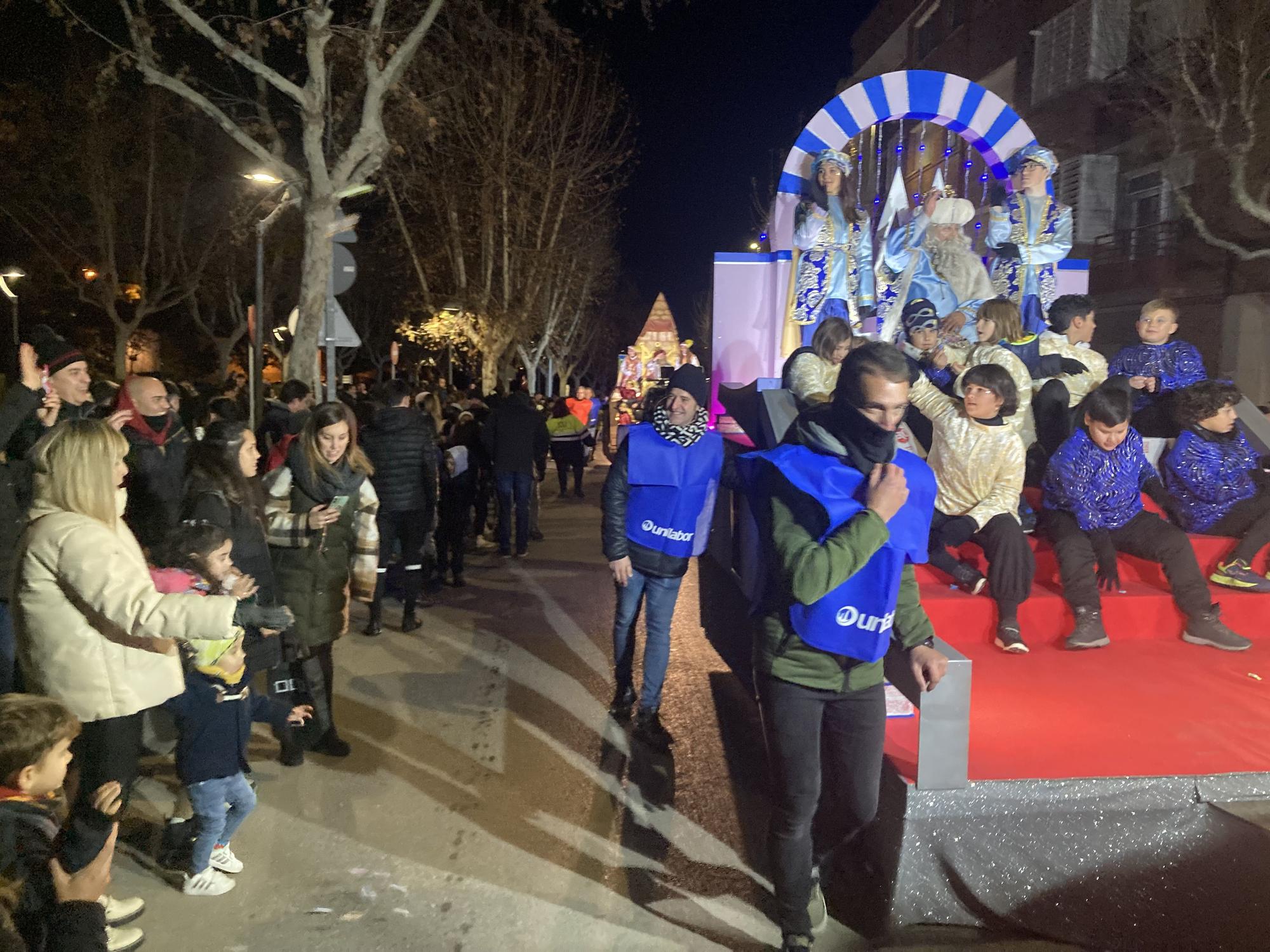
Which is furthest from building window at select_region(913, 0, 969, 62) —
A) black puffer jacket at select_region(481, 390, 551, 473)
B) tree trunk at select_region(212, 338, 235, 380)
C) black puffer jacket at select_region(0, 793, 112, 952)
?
black puffer jacket at select_region(0, 793, 112, 952)

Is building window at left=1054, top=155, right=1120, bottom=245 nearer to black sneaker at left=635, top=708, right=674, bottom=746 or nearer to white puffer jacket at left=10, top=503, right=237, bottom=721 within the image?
black sneaker at left=635, top=708, right=674, bottom=746

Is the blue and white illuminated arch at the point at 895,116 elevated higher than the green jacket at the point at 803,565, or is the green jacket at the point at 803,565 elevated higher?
the blue and white illuminated arch at the point at 895,116

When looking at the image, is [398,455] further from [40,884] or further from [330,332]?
[40,884]

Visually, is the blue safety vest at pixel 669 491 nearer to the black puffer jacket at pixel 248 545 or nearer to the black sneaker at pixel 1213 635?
the black puffer jacket at pixel 248 545

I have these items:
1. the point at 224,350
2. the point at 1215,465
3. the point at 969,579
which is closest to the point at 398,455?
the point at 969,579

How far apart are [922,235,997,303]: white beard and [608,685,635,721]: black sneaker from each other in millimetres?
5138

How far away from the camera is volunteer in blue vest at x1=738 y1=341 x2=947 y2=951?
2863mm

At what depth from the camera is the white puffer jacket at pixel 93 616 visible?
9.43 feet

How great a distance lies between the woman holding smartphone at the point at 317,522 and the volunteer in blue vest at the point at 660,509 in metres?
1.32

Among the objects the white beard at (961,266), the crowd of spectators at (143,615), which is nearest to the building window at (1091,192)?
the white beard at (961,266)

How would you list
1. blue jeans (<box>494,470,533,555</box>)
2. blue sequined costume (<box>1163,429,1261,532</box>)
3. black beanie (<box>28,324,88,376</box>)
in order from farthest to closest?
blue jeans (<box>494,470,533,555</box>), blue sequined costume (<box>1163,429,1261,532</box>), black beanie (<box>28,324,88,376</box>)

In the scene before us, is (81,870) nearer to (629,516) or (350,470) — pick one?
(350,470)

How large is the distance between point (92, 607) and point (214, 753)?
2.84 feet

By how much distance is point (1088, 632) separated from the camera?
503cm
